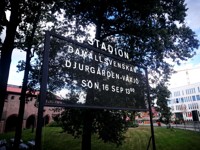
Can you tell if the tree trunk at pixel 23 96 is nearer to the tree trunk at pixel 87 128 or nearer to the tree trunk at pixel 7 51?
the tree trunk at pixel 7 51

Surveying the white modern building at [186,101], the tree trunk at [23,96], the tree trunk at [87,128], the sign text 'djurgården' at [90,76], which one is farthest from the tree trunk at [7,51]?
the white modern building at [186,101]

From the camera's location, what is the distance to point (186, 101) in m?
76.4

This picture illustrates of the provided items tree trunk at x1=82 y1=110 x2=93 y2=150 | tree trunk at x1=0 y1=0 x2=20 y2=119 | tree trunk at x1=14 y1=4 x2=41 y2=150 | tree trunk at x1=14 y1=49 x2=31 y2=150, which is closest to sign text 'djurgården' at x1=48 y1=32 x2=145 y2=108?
tree trunk at x1=82 y1=110 x2=93 y2=150

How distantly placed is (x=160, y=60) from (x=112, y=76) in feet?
25.2

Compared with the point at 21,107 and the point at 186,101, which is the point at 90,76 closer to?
the point at 21,107

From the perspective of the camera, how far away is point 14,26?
10.5m

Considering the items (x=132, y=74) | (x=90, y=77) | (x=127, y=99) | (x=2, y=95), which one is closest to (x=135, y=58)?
(x=132, y=74)

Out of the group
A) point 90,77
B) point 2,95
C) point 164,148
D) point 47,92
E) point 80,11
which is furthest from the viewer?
point 164,148

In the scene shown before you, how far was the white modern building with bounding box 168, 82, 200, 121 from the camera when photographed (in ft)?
234

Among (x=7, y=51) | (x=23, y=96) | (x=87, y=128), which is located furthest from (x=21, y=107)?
(x=87, y=128)

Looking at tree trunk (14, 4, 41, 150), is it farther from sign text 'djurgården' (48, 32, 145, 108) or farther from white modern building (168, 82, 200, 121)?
white modern building (168, 82, 200, 121)

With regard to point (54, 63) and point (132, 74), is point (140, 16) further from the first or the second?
point (54, 63)

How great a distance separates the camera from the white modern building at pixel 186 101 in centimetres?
7135

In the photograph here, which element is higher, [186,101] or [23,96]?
[186,101]
